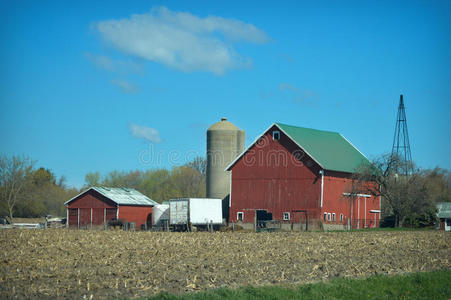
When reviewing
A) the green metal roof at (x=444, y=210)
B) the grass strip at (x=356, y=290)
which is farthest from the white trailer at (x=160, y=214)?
the grass strip at (x=356, y=290)

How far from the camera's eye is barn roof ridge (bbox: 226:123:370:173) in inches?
2055

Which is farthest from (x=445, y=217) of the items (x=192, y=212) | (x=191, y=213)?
(x=191, y=213)

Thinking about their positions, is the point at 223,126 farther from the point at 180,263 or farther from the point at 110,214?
the point at 180,263

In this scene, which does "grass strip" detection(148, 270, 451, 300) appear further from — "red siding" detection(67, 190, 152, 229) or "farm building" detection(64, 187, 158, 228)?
"red siding" detection(67, 190, 152, 229)

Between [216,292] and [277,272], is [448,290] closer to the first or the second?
[277,272]

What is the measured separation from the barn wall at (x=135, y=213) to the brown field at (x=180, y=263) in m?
24.6

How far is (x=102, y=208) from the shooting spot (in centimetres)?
5766

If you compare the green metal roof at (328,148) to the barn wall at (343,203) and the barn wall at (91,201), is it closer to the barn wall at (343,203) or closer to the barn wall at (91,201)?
the barn wall at (343,203)

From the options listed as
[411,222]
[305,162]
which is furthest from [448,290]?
[411,222]

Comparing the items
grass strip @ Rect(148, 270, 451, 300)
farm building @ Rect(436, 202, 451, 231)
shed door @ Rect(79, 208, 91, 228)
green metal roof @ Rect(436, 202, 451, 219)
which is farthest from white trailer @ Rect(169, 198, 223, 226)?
grass strip @ Rect(148, 270, 451, 300)

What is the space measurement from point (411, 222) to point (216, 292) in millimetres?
45089

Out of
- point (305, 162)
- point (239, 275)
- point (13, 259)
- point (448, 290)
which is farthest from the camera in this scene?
point (305, 162)

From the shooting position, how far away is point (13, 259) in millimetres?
21797

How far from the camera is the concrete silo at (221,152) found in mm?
62000
